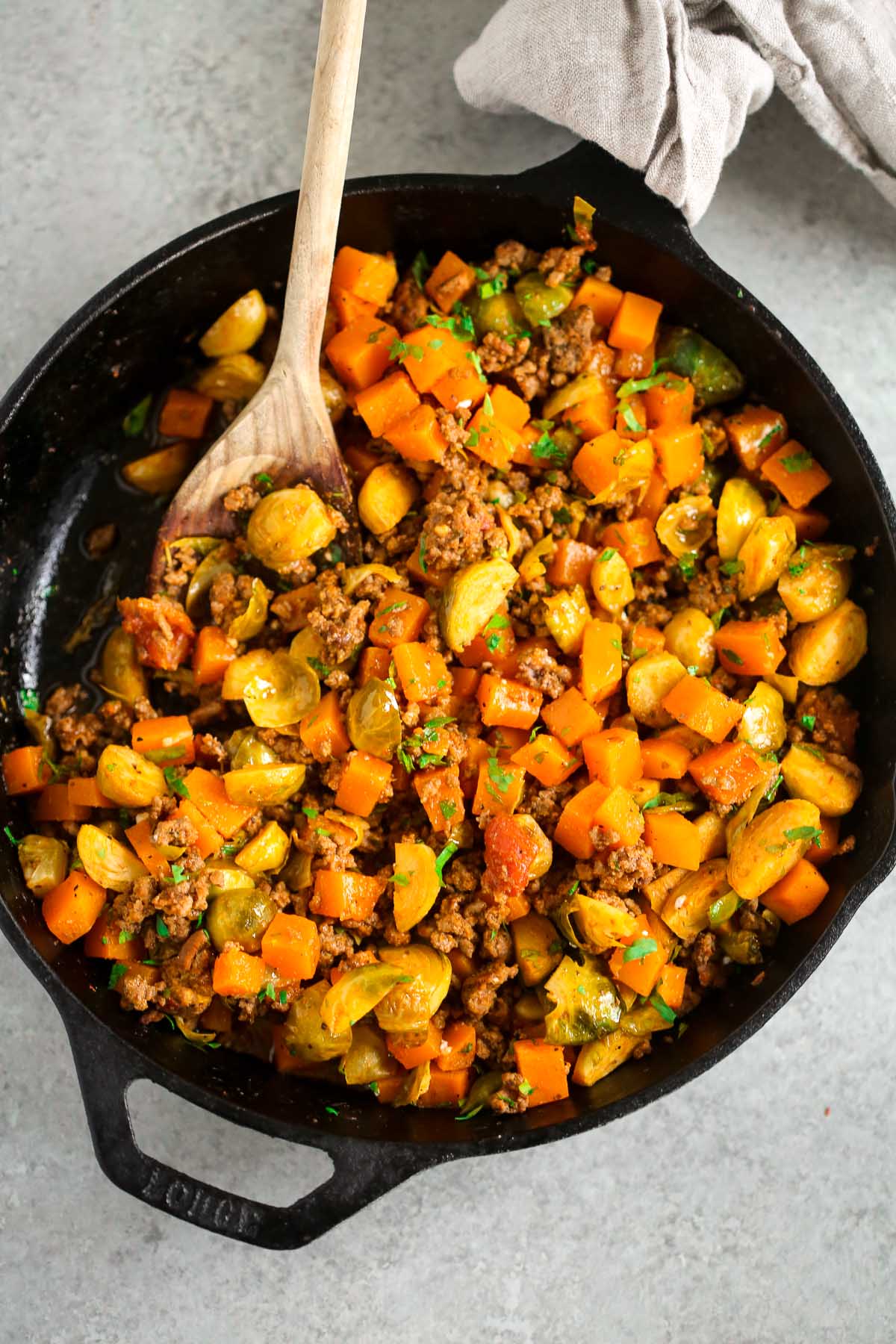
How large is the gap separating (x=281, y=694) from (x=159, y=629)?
1.33 feet

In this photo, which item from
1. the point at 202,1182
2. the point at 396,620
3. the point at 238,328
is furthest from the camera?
the point at 238,328

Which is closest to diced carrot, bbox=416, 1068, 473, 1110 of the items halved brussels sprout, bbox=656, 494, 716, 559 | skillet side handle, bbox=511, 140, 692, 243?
halved brussels sprout, bbox=656, 494, 716, 559

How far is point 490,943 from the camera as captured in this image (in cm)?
296

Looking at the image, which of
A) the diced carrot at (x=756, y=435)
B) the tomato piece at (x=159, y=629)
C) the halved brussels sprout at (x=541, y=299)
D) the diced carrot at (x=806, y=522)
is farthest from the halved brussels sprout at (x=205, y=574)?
the diced carrot at (x=806, y=522)

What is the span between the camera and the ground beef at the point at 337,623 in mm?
3023

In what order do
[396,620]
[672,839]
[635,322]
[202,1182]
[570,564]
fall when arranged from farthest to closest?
[635,322] < [570,564] < [396,620] < [672,839] < [202,1182]

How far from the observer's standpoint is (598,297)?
329 centimetres

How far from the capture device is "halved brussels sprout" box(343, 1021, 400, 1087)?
2.94m

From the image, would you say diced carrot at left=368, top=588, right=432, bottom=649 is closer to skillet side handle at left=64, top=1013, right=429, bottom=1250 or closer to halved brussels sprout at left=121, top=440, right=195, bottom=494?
halved brussels sprout at left=121, top=440, right=195, bottom=494

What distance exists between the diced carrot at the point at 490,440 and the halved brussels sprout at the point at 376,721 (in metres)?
0.71

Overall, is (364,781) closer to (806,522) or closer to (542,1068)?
(542,1068)

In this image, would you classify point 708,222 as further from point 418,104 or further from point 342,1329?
point 342,1329

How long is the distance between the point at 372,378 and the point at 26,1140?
2.45 m

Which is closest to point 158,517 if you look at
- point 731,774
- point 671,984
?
point 731,774
